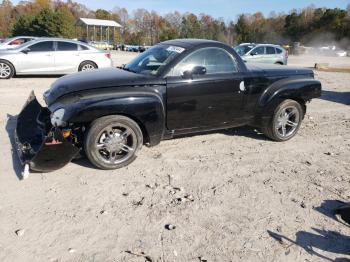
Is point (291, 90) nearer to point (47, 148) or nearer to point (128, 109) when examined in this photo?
point (128, 109)

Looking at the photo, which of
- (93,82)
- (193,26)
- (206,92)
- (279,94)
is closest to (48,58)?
(93,82)

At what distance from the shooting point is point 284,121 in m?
6.45

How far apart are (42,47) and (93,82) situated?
28.9 feet

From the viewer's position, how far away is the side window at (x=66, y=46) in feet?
42.4

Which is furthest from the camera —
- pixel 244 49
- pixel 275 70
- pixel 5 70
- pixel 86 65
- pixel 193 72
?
pixel 244 49

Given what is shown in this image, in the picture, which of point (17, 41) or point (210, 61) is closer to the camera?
point (210, 61)

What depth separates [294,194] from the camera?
14.8 ft

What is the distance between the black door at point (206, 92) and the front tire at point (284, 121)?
2.49 ft

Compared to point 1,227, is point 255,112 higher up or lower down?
higher up

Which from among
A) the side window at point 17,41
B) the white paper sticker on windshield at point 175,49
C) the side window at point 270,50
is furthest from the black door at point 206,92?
the side window at point 17,41

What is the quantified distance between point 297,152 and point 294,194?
1646mm

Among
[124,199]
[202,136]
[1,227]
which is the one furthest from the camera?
[202,136]

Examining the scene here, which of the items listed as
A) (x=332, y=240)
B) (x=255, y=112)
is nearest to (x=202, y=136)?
(x=255, y=112)

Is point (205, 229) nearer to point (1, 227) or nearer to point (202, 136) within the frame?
point (1, 227)
